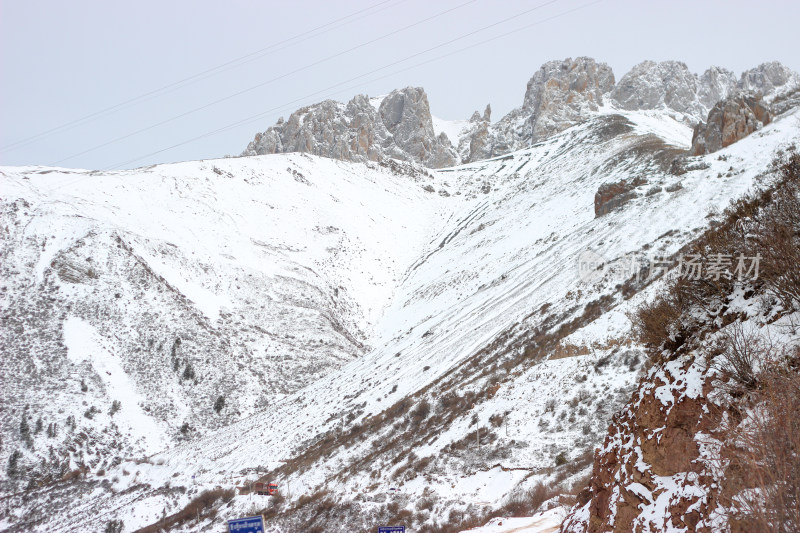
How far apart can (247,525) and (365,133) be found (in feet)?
424

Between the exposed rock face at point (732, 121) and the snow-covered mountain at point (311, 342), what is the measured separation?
3.92 ft

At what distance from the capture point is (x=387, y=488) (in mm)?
20703

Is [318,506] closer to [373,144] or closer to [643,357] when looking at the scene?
[643,357]

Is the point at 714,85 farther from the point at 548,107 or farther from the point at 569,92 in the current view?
the point at 548,107

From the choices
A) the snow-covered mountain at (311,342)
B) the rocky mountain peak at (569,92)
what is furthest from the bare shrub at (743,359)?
the rocky mountain peak at (569,92)

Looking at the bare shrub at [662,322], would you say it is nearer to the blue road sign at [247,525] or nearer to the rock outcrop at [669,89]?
the blue road sign at [247,525]

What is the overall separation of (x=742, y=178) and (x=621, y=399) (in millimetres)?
19845

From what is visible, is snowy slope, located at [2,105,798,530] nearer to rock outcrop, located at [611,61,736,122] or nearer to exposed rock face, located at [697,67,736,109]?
rock outcrop, located at [611,61,736,122]

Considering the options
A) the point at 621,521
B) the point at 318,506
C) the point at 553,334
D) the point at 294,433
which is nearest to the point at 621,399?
the point at 553,334

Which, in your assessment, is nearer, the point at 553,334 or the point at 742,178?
→ the point at 553,334

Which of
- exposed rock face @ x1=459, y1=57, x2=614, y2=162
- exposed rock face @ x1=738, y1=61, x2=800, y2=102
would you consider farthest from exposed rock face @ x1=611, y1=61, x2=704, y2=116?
exposed rock face @ x1=738, y1=61, x2=800, y2=102

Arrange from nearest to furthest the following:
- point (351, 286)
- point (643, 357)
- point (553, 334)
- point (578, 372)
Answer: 1. point (643, 357)
2. point (578, 372)
3. point (553, 334)
4. point (351, 286)

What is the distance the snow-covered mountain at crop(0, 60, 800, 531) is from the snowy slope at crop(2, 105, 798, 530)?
192 millimetres

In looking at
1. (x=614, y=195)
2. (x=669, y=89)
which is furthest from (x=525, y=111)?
(x=614, y=195)
